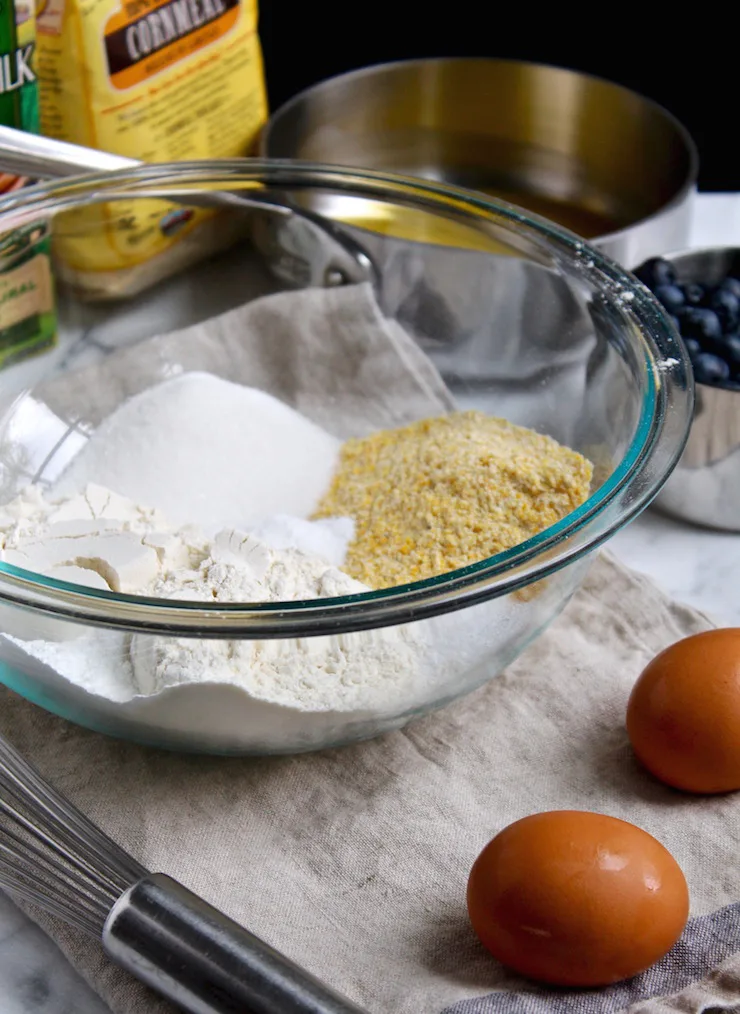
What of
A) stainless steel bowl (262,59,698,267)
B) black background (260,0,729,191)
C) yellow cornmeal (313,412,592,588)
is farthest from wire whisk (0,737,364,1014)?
black background (260,0,729,191)

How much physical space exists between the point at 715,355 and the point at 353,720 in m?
0.51

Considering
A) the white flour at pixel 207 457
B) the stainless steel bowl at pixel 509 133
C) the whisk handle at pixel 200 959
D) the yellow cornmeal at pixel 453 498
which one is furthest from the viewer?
the stainless steel bowl at pixel 509 133

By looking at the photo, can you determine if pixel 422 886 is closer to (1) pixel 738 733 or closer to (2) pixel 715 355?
(1) pixel 738 733

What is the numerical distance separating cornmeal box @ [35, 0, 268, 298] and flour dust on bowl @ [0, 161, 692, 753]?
2cm

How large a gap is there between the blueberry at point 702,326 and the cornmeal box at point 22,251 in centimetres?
58

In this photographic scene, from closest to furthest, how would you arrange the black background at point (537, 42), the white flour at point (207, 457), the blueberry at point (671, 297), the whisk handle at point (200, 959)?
the whisk handle at point (200, 959) < the white flour at point (207, 457) < the blueberry at point (671, 297) < the black background at point (537, 42)

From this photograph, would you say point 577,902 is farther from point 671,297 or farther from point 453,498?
point 671,297

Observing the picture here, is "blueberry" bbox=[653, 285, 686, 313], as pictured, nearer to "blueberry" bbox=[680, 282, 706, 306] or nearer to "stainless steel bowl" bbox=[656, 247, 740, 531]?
"blueberry" bbox=[680, 282, 706, 306]

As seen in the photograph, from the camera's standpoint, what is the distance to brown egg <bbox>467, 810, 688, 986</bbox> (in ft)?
2.15

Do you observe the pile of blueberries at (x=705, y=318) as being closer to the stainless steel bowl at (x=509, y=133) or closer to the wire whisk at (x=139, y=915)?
the stainless steel bowl at (x=509, y=133)

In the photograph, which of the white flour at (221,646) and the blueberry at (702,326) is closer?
the white flour at (221,646)

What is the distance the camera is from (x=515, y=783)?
2.73 ft

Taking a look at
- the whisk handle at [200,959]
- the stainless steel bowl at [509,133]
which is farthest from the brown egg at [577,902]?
the stainless steel bowl at [509,133]

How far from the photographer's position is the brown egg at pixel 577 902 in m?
0.66
